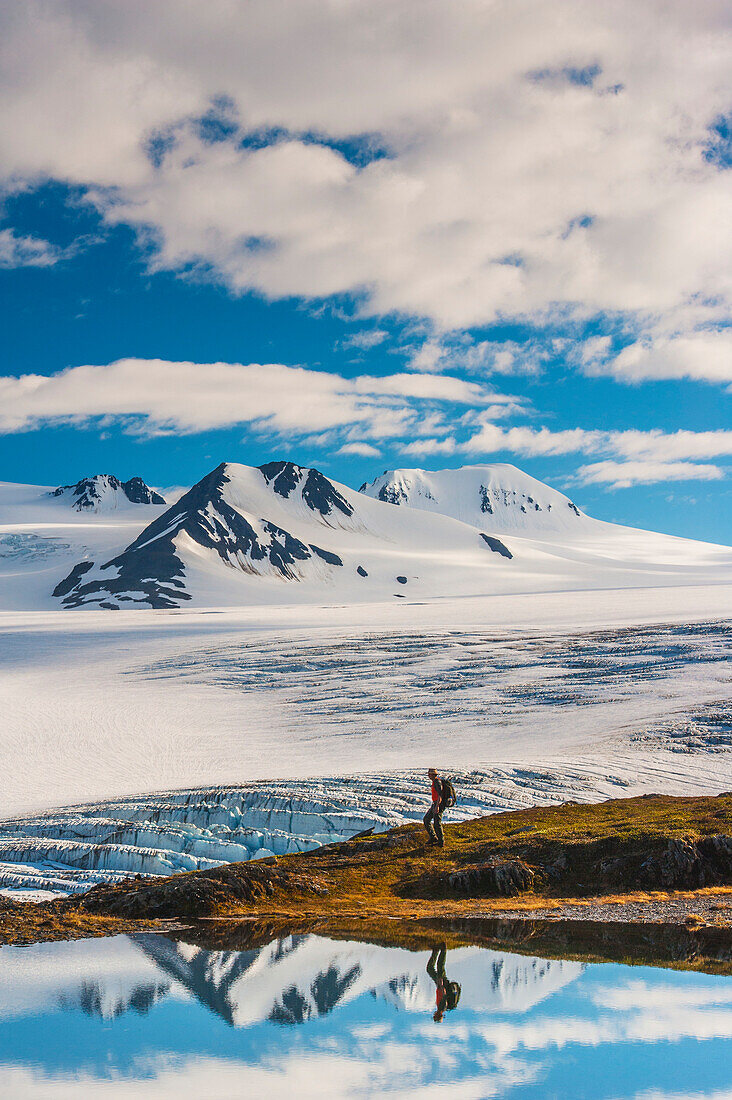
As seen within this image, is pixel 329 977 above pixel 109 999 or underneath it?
underneath

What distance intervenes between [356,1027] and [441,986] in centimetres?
171

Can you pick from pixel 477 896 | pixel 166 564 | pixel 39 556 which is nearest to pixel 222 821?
pixel 477 896

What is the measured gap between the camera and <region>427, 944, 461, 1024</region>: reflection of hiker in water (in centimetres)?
1149

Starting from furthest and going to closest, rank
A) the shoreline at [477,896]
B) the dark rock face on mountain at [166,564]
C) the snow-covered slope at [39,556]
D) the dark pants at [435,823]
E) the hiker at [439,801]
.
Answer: the snow-covered slope at [39,556], the dark rock face on mountain at [166,564], the dark pants at [435,823], the hiker at [439,801], the shoreline at [477,896]

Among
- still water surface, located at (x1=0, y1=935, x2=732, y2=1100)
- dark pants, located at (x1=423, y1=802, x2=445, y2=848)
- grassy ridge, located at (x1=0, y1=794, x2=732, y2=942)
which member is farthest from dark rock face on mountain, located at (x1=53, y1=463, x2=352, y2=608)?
still water surface, located at (x1=0, y1=935, x2=732, y2=1100)

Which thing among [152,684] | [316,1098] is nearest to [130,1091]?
[316,1098]

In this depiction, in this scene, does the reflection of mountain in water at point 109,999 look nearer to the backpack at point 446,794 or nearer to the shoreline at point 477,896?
the shoreline at point 477,896

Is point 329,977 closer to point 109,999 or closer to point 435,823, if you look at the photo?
point 109,999

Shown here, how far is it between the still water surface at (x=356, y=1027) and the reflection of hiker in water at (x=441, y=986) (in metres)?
0.03

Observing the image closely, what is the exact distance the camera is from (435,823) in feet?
69.1

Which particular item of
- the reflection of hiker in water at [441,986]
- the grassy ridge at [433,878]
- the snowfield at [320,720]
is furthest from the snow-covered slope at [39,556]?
the reflection of hiker in water at [441,986]

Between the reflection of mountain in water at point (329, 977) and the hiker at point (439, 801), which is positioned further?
the hiker at point (439, 801)

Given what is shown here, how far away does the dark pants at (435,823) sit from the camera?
68.7 feet

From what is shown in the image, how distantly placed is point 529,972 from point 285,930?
4.78 m
